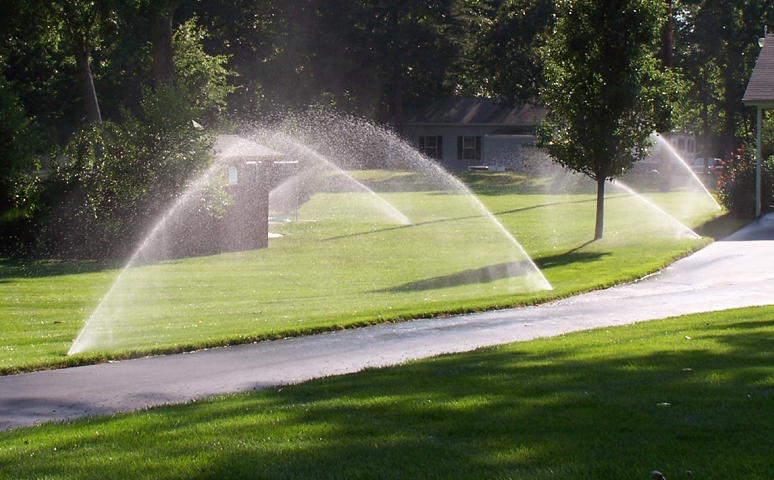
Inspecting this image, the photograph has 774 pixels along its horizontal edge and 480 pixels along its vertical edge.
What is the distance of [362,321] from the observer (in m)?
12.6

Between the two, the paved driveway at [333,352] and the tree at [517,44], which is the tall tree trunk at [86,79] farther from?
the tree at [517,44]

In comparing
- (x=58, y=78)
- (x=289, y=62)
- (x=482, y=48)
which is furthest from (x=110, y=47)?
(x=482, y=48)

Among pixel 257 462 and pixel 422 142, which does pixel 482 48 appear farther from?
pixel 257 462

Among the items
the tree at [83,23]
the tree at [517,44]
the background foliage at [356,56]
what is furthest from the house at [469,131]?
the tree at [83,23]

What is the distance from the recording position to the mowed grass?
5184 millimetres

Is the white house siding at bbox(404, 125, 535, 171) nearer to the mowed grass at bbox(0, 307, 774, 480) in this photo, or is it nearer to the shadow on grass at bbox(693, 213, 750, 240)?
the shadow on grass at bbox(693, 213, 750, 240)

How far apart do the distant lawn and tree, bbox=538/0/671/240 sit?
2.42 m

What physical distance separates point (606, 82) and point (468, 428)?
1648 centimetres

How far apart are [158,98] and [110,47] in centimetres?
2840

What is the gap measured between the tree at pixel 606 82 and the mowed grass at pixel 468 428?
12868mm

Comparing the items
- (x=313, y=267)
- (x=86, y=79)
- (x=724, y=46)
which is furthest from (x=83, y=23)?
(x=724, y=46)

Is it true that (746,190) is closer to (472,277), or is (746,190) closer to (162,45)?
(472,277)

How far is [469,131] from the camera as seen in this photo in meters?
65.1

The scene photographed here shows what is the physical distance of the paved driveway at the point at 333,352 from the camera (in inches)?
337
